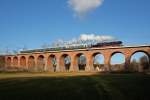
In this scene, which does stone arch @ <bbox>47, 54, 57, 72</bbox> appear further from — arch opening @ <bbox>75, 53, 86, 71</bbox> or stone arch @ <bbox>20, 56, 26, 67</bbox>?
stone arch @ <bbox>20, 56, 26, 67</bbox>

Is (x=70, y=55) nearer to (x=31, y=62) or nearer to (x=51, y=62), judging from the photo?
(x=51, y=62)

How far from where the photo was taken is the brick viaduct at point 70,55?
52.9 m

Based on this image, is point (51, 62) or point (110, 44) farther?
point (51, 62)

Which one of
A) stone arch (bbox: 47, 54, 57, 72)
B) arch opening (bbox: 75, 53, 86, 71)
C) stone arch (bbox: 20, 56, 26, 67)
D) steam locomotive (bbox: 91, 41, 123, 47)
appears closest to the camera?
steam locomotive (bbox: 91, 41, 123, 47)

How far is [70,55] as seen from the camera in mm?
63562

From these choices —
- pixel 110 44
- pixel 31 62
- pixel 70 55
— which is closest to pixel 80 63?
pixel 31 62

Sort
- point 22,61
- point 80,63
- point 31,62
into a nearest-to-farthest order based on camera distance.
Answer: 1. point 31,62
2. point 22,61
3. point 80,63

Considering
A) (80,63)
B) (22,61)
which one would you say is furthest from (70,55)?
(80,63)

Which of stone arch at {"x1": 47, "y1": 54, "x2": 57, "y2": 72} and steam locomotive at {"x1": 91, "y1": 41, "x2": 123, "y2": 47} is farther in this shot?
stone arch at {"x1": 47, "y1": 54, "x2": 57, "y2": 72}

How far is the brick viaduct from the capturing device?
52.9 metres

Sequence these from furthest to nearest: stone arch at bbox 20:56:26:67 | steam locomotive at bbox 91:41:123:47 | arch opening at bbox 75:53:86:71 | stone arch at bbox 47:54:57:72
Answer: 1. stone arch at bbox 20:56:26:67
2. stone arch at bbox 47:54:57:72
3. arch opening at bbox 75:53:86:71
4. steam locomotive at bbox 91:41:123:47

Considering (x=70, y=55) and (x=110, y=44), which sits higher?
(x=110, y=44)

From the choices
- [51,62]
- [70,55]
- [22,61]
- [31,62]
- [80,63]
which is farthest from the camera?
[80,63]

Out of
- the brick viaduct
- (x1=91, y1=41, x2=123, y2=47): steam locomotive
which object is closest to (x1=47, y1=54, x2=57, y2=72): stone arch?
the brick viaduct
